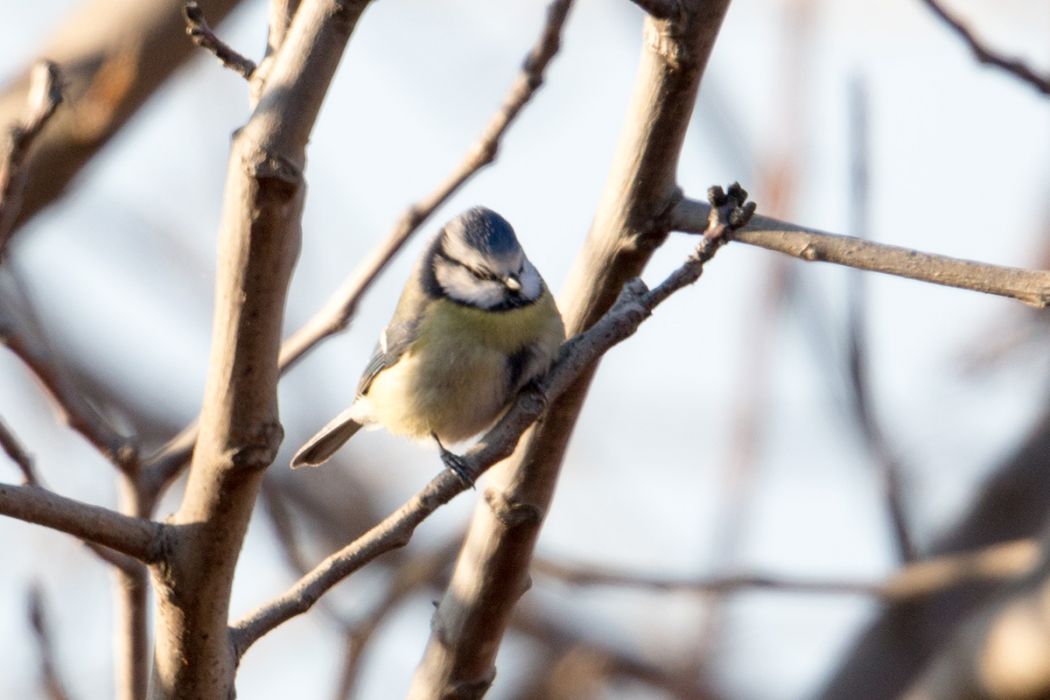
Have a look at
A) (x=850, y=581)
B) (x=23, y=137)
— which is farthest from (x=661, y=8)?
(x=850, y=581)

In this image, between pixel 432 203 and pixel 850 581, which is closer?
pixel 432 203

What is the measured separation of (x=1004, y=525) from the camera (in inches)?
154

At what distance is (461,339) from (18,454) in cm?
110

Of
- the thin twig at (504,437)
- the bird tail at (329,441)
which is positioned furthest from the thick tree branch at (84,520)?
the bird tail at (329,441)

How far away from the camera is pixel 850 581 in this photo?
3.20 metres

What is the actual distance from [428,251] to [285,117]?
1.82m

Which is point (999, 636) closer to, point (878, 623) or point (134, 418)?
point (878, 623)

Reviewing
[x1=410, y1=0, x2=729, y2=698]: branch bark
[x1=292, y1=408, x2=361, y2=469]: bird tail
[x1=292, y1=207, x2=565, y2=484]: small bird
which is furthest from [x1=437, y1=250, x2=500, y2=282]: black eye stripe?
[x1=410, y1=0, x2=729, y2=698]: branch bark

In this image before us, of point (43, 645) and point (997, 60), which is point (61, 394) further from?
point (997, 60)

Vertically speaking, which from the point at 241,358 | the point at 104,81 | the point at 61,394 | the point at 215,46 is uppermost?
the point at 104,81

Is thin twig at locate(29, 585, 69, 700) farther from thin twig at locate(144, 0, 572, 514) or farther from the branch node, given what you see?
the branch node

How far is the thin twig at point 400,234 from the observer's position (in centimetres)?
208

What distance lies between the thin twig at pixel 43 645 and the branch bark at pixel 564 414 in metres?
0.61

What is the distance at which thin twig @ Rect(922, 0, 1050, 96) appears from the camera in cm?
205
